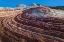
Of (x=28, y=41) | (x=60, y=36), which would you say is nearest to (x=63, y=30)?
(x=60, y=36)

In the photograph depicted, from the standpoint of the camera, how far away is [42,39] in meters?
9.11

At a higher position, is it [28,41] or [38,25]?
[38,25]

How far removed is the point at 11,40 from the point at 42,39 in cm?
200

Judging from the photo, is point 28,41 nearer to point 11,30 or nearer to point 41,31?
point 41,31

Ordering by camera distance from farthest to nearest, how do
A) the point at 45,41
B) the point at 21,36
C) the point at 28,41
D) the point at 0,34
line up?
1. the point at 0,34
2. the point at 21,36
3. the point at 28,41
4. the point at 45,41

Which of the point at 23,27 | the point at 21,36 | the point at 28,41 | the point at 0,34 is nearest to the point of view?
the point at 28,41

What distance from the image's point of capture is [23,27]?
40.0 ft

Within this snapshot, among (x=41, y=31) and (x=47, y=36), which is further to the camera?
(x=41, y=31)

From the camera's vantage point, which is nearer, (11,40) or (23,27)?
(11,40)

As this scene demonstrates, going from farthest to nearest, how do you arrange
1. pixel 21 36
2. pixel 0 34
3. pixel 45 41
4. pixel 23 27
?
pixel 23 27 → pixel 0 34 → pixel 21 36 → pixel 45 41

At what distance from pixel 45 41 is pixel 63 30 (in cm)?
173

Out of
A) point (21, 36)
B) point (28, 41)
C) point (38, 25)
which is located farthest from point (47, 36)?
point (38, 25)

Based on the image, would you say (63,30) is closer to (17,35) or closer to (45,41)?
(45,41)

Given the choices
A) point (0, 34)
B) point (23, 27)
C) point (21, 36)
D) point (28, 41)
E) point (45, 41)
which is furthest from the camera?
point (23, 27)
